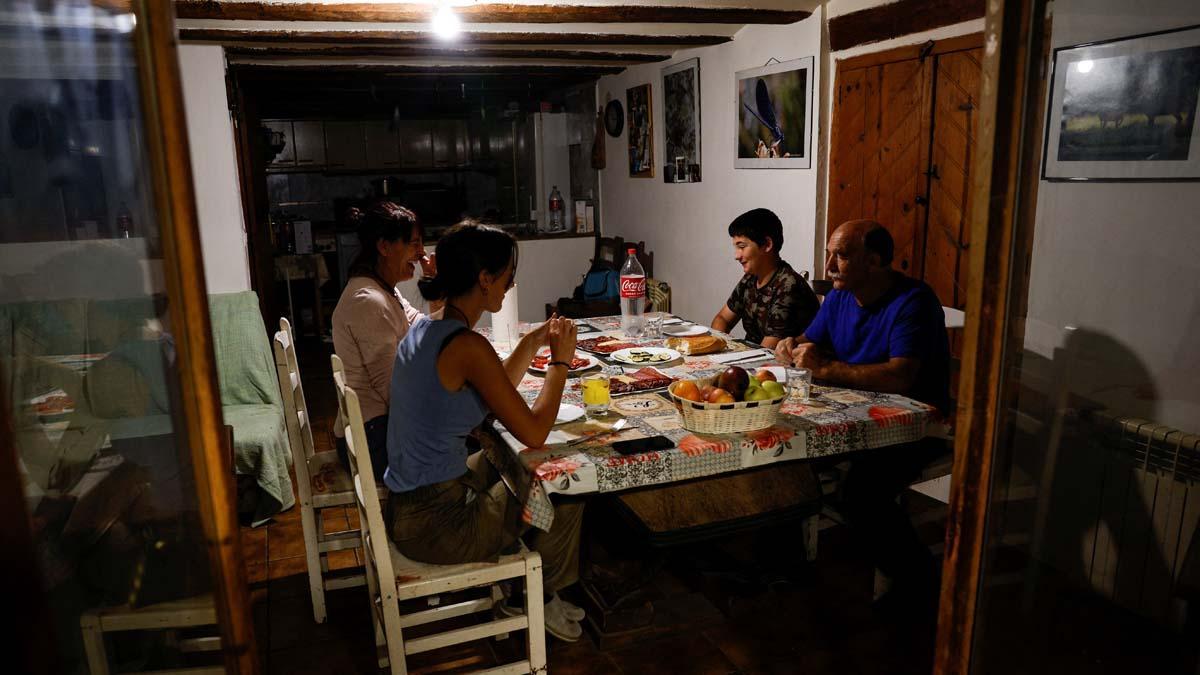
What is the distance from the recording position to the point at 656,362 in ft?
9.30

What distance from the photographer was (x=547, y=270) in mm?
6656

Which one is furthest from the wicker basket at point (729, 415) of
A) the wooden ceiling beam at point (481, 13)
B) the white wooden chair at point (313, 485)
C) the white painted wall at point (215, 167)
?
the white painted wall at point (215, 167)

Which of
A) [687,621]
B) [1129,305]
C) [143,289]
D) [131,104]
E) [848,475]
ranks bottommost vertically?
[687,621]

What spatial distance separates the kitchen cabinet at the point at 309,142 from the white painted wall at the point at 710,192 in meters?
3.23

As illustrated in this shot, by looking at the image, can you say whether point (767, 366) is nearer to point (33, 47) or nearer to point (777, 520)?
point (777, 520)

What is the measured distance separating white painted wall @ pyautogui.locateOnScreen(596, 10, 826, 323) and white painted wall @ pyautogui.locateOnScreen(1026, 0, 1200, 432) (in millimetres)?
1964

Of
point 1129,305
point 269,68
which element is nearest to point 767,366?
point 1129,305

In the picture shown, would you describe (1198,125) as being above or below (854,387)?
above

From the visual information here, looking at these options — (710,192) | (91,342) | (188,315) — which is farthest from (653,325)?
(188,315)

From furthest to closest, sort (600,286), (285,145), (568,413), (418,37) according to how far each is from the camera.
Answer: (285,145), (600,286), (418,37), (568,413)

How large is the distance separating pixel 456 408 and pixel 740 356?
1.27 meters

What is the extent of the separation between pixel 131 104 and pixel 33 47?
120 millimetres

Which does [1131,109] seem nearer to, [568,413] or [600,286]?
[568,413]

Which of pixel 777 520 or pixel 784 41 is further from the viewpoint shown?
pixel 784 41
